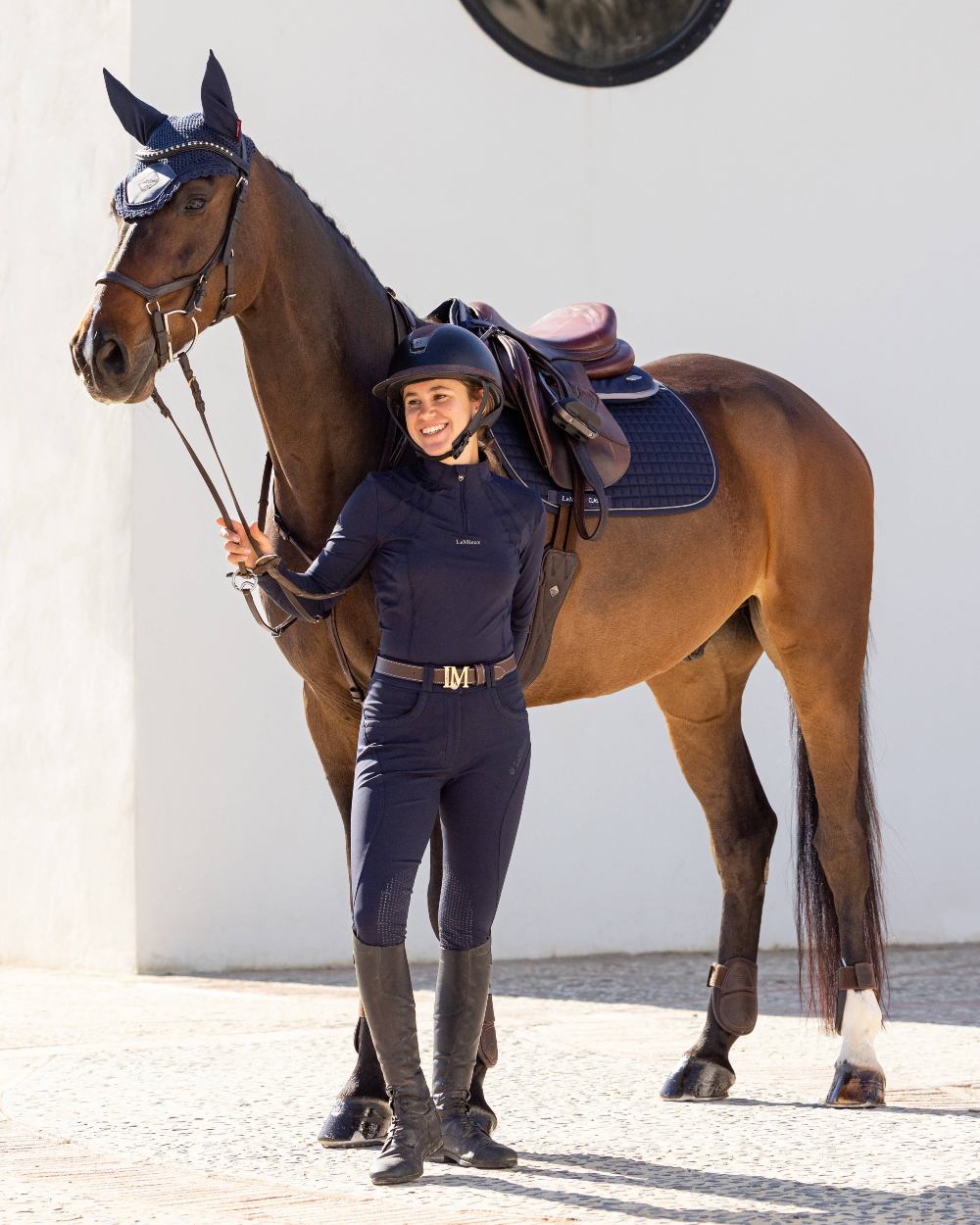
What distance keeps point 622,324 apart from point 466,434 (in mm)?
3573

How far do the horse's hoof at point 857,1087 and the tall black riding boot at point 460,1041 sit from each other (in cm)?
108

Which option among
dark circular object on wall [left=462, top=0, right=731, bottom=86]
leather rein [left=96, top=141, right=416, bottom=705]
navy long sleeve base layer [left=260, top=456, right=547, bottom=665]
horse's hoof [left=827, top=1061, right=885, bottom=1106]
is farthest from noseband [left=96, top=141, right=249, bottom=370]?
dark circular object on wall [left=462, top=0, right=731, bottom=86]

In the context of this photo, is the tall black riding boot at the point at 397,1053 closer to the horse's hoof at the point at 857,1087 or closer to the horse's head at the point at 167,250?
the horse's head at the point at 167,250

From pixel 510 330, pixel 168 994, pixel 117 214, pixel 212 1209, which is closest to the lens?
pixel 212 1209

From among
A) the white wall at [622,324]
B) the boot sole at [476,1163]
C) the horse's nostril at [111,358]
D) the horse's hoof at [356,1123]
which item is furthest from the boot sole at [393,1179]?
the white wall at [622,324]

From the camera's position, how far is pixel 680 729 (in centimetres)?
450

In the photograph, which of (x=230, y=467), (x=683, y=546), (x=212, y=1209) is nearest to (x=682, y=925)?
(x=230, y=467)

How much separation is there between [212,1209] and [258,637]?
11.3ft

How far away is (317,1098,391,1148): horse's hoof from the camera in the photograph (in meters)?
3.27

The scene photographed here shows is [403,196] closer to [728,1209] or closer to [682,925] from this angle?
[682,925]

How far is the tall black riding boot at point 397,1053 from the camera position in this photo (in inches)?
113

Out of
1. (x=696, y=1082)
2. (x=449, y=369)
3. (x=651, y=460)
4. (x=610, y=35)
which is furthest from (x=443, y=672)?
(x=610, y=35)

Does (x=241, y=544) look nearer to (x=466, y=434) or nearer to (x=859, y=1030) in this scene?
(x=466, y=434)

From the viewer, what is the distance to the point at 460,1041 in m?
2.98
